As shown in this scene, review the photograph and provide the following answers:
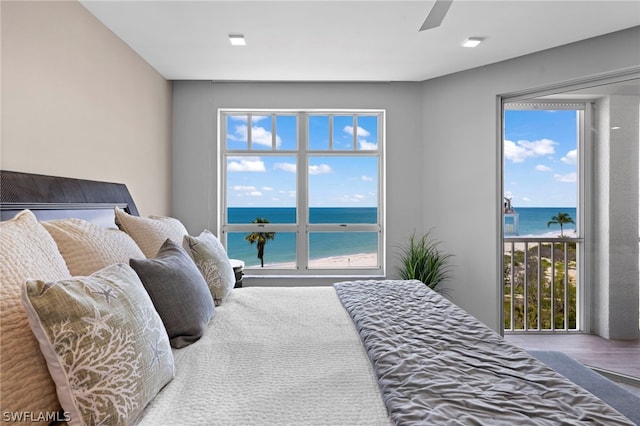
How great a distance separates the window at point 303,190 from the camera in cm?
421

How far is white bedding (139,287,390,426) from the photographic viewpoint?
3.12 ft

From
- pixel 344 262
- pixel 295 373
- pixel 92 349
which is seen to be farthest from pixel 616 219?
pixel 92 349

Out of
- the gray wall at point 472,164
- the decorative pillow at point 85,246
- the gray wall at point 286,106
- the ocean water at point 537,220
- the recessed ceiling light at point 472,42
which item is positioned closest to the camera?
the decorative pillow at point 85,246

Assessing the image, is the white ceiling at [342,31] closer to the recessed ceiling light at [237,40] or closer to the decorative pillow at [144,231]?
the recessed ceiling light at [237,40]

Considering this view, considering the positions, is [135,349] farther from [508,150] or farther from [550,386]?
[508,150]

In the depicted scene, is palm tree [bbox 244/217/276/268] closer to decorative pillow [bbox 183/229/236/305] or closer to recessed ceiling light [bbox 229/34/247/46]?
recessed ceiling light [bbox 229/34/247/46]

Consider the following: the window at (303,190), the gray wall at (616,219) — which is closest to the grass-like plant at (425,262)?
the window at (303,190)

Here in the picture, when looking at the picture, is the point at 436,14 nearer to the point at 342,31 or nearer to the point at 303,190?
the point at 342,31

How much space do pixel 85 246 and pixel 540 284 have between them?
11.9ft

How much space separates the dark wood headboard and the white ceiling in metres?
1.17

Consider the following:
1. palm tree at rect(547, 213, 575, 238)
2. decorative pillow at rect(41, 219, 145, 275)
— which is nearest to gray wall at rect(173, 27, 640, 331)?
palm tree at rect(547, 213, 575, 238)

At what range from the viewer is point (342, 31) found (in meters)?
2.72

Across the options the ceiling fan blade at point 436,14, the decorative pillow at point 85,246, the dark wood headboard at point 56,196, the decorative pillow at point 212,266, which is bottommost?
the decorative pillow at point 212,266

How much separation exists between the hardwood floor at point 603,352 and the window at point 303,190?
175 centimetres
